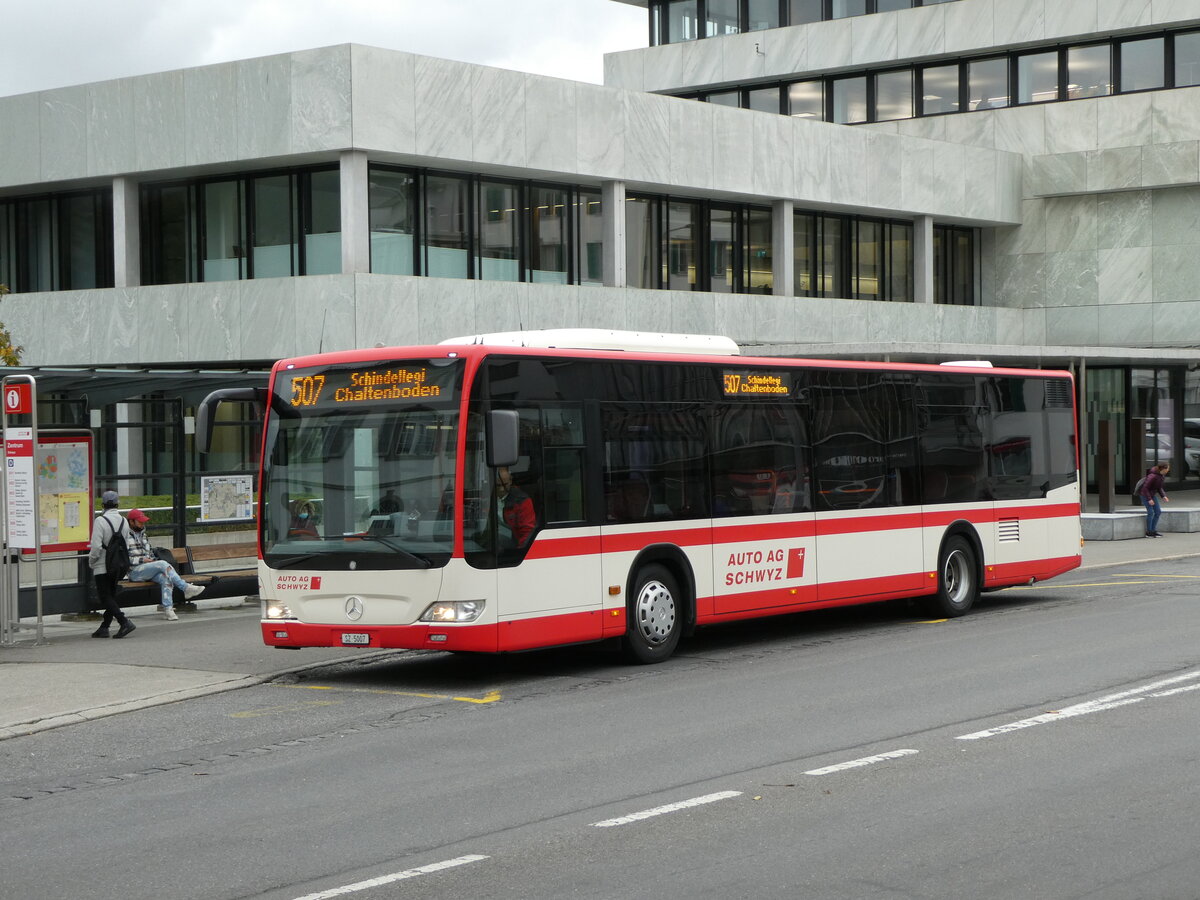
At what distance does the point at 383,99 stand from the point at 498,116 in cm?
261

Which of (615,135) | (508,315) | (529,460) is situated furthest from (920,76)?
(529,460)

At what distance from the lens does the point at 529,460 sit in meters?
13.1

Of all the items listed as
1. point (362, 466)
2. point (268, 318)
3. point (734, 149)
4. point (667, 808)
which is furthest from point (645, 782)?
point (734, 149)

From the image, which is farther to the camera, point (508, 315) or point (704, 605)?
point (508, 315)

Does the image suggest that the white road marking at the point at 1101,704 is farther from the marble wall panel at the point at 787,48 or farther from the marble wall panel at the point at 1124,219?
the marble wall panel at the point at 787,48

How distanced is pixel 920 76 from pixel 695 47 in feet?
24.1

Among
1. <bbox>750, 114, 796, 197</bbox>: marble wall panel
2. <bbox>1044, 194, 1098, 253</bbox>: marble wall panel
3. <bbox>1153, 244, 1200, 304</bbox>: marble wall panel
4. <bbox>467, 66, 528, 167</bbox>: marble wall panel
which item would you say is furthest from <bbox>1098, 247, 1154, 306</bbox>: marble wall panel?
<bbox>467, 66, 528, 167</bbox>: marble wall panel

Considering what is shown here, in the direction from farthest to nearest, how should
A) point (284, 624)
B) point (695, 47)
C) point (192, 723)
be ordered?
point (695, 47) < point (284, 624) < point (192, 723)

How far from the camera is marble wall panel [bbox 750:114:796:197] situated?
117 feet

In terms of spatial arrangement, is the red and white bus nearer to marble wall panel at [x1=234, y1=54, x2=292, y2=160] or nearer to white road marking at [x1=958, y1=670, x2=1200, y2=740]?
white road marking at [x1=958, y1=670, x2=1200, y2=740]

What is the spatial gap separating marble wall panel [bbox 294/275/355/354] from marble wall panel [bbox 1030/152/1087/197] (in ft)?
76.5

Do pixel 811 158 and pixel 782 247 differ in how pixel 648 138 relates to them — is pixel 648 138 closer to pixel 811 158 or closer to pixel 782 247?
pixel 782 247

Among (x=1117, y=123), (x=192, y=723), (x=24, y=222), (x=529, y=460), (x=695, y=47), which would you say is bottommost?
(x=192, y=723)

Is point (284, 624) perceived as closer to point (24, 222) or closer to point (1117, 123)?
point (24, 222)
